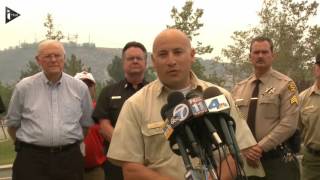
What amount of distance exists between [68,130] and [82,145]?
0.43 metres

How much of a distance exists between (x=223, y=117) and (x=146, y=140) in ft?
2.26

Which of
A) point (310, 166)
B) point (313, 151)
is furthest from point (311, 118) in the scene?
point (310, 166)

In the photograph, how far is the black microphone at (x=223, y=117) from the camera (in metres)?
2.64

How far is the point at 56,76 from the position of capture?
5.79 meters

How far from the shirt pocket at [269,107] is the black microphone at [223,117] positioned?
9.77 ft

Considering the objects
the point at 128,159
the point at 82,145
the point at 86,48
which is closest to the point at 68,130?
the point at 82,145

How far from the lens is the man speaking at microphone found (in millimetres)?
3201

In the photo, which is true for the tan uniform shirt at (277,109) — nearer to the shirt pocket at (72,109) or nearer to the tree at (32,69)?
the shirt pocket at (72,109)

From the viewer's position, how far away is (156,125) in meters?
3.22

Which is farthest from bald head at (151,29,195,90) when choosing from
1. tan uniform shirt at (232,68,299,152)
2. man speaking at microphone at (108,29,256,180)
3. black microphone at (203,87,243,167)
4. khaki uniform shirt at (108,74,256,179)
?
tan uniform shirt at (232,68,299,152)

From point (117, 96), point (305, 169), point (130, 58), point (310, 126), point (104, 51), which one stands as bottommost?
point (104, 51)

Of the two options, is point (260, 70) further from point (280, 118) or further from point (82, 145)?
point (82, 145)

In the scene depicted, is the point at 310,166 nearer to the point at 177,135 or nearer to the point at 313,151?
the point at 313,151

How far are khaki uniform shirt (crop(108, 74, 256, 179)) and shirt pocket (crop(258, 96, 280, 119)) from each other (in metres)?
2.42
